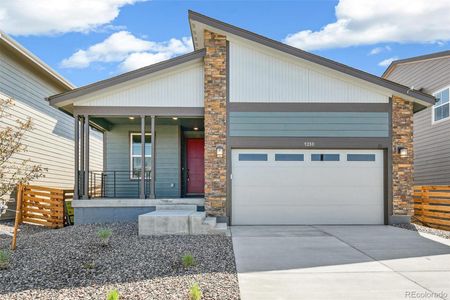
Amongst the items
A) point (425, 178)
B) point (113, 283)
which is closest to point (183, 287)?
point (113, 283)

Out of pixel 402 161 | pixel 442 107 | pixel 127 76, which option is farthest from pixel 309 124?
pixel 442 107

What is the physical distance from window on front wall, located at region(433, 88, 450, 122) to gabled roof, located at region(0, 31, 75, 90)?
1373cm

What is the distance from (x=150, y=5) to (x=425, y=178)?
40.5 ft

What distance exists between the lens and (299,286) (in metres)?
4.92

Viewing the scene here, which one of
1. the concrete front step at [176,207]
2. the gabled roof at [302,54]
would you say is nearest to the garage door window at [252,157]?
the concrete front step at [176,207]

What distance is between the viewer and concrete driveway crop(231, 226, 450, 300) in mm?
4713

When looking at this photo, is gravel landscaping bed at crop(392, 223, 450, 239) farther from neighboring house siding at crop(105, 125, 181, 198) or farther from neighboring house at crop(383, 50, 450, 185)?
neighboring house siding at crop(105, 125, 181, 198)

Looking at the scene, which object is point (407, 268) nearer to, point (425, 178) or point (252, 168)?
point (252, 168)

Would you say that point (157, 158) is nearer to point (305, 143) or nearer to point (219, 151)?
point (219, 151)

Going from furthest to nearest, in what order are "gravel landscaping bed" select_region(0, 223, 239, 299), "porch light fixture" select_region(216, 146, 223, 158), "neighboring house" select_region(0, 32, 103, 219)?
"neighboring house" select_region(0, 32, 103, 219), "porch light fixture" select_region(216, 146, 223, 158), "gravel landscaping bed" select_region(0, 223, 239, 299)

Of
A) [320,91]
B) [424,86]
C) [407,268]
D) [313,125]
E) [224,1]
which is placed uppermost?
[224,1]

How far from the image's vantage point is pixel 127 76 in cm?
1066

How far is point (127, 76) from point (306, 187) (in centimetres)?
571

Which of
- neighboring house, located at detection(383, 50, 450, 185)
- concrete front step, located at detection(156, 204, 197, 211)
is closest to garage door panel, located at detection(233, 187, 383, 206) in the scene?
concrete front step, located at detection(156, 204, 197, 211)
